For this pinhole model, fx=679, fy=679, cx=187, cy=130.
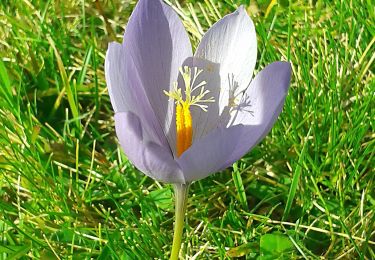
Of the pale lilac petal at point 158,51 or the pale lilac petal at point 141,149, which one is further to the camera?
the pale lilac petal at point 158,51

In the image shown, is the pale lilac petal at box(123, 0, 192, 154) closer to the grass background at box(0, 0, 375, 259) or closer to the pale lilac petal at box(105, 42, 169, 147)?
the pale lilac petal at box(105, 42, 169, 147)

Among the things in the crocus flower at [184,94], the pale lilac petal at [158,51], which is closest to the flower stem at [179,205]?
the crocus flower at [184,94]

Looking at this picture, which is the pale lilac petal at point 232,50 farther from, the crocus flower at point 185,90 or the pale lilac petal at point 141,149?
the pale lilac petal at point 141,149

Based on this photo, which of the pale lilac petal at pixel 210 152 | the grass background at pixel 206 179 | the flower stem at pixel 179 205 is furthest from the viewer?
the grass background at pixel 206 179

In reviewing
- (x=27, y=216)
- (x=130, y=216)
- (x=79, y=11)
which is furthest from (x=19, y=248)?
(x=79, y=11)

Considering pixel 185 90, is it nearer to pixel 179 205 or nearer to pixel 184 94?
pixel 184 94

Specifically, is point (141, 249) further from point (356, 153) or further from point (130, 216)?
point (356, 153)
